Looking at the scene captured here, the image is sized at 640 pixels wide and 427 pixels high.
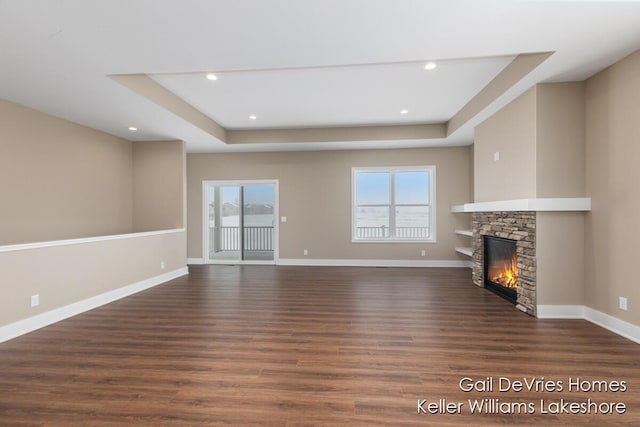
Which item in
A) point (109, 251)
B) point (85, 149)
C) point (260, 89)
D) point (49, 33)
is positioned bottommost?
point (109, 251)

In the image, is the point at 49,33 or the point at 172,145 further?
the point at 172,145

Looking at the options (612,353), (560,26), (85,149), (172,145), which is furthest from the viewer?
(172,145)

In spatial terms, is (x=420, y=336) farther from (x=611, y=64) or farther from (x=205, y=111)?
(x=205, y=111)

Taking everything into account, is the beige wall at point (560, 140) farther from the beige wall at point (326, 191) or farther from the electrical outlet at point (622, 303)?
the beige wall at point (326, 191)

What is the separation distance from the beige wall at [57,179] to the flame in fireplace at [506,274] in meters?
6.57

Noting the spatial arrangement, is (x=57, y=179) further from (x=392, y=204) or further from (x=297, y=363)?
(x=392, y=204)

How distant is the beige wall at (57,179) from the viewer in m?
3.89

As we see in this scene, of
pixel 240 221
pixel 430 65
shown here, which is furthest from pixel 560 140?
pixel 240 221

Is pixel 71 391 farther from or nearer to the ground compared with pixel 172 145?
nearer to the ground

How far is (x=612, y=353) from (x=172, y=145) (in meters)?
6.88

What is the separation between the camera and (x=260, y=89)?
421 centimetres

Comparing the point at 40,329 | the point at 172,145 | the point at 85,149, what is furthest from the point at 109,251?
the point at 172,145

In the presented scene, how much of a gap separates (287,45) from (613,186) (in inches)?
138

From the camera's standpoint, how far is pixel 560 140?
3471mm
